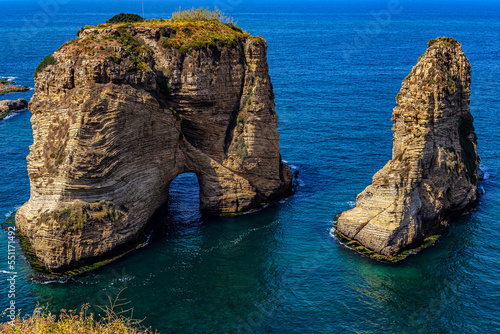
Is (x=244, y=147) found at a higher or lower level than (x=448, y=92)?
lower

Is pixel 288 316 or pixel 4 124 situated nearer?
pixel 288 316

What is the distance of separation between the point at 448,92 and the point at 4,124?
83631 mm

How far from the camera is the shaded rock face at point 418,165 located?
56062 mm

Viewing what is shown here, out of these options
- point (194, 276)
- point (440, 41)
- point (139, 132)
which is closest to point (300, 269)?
point (194, 276)

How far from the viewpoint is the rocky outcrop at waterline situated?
11081 cm

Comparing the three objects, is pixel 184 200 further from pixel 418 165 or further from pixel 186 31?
pixel 418 165

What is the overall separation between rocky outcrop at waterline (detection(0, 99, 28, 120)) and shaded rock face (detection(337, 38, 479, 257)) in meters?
82.4

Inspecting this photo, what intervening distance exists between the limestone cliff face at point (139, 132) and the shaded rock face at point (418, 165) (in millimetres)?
15744

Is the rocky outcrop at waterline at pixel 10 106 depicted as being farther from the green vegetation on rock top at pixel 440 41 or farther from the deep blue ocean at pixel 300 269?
the green vegetation on rock top at pixel 440 41

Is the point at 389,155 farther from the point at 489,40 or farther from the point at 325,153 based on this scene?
the point at 489,40

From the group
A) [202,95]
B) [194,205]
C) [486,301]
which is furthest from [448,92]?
[194,205]

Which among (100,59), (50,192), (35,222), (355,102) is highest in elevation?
(100,59)

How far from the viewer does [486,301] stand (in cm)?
4841

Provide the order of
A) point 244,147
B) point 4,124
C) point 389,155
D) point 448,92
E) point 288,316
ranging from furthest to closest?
point 4,124 → point 389,155 → point 244,147 → point 448,92 → point 288,316
